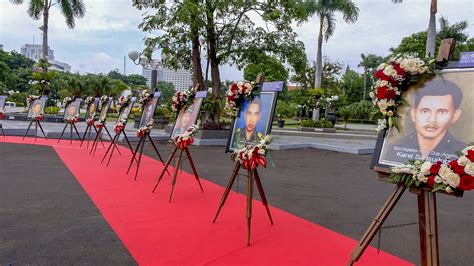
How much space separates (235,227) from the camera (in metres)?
3.89

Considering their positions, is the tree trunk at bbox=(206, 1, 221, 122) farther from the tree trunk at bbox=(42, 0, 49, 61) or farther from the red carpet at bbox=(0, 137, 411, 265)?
the tree trunk at bbox=(42, 0, 49, 61)

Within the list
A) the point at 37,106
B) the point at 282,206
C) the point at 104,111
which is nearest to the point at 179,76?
the point at 37,106

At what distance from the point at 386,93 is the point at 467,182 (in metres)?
0.79

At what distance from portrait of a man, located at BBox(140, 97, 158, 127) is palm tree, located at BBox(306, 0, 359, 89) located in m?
18.6

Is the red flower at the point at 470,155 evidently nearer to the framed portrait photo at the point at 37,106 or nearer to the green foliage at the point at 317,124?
the framed portrait photo at the point at 37,106

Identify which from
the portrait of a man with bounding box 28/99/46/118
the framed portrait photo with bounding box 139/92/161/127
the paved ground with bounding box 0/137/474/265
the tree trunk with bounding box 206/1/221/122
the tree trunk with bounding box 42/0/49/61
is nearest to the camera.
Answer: the paved ground with bounding box 0/137/474/265

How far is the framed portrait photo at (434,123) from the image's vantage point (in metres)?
2.42

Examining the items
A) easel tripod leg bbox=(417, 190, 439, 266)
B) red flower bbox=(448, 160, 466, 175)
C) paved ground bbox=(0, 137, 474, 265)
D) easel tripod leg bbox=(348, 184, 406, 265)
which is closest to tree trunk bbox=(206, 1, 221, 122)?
paved ground bbox=(0, 137, 474, 265)

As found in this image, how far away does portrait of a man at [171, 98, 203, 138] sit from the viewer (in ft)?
18.1

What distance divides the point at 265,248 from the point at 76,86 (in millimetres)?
27311

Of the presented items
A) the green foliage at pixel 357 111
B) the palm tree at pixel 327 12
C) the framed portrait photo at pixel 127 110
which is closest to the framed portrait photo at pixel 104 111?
the framed portrait photo at pixel 127 110

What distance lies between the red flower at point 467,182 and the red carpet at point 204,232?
3.66 feet

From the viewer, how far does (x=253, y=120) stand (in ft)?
13.5

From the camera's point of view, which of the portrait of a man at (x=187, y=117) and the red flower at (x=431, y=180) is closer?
the red flower at (x=431, y=180)
